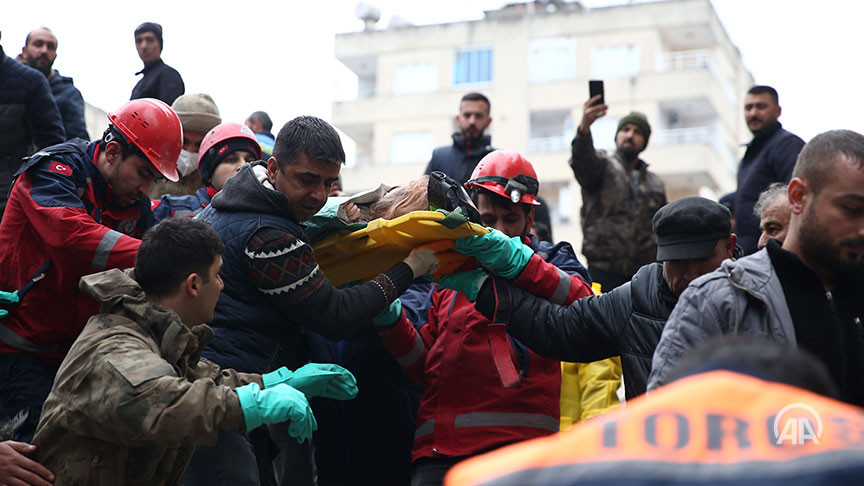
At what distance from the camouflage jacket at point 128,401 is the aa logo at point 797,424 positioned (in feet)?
7.36

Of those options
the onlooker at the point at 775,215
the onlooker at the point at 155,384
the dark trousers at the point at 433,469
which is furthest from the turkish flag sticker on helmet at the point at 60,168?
the onlooker at the point at 775,215

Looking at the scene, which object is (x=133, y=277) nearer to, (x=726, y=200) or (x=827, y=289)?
(x=827, y=289)

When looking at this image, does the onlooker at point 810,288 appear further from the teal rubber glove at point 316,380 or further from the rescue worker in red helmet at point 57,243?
the rescue worker in red helmet at point 57,243

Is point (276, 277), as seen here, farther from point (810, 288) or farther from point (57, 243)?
point (810, 288)

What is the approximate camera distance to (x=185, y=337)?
3.62m

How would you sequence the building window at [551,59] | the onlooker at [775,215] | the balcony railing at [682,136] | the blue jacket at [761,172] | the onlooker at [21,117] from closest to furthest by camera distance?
1. the onlooker at [775,215]
2. the onlooker at [21,117]
3. the blue jacket at [761,172]
4. the balcony railing at [682,136]
5. the building window at [551,59]

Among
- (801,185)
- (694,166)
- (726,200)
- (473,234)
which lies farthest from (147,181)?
(694,166)

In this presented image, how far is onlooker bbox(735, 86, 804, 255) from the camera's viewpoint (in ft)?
24.3

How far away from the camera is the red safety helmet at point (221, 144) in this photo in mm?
5801

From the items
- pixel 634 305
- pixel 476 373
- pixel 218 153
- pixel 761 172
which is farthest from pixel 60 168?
pixel 761 172

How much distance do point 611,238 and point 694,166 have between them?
87.8 ft

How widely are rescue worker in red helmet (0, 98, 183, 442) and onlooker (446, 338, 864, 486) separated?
3057 millimetres

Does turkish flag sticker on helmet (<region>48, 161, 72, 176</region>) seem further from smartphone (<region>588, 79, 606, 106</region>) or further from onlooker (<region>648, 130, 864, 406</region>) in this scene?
smartphone (<region>588, 79, 606, 106</region>)

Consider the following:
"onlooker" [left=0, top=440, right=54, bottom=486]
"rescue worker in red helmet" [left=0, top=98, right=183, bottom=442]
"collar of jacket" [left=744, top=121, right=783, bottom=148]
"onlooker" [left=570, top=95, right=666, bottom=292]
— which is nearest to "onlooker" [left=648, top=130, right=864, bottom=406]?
"onlooker" [left=0, top=440, right=54, bottom=486]
